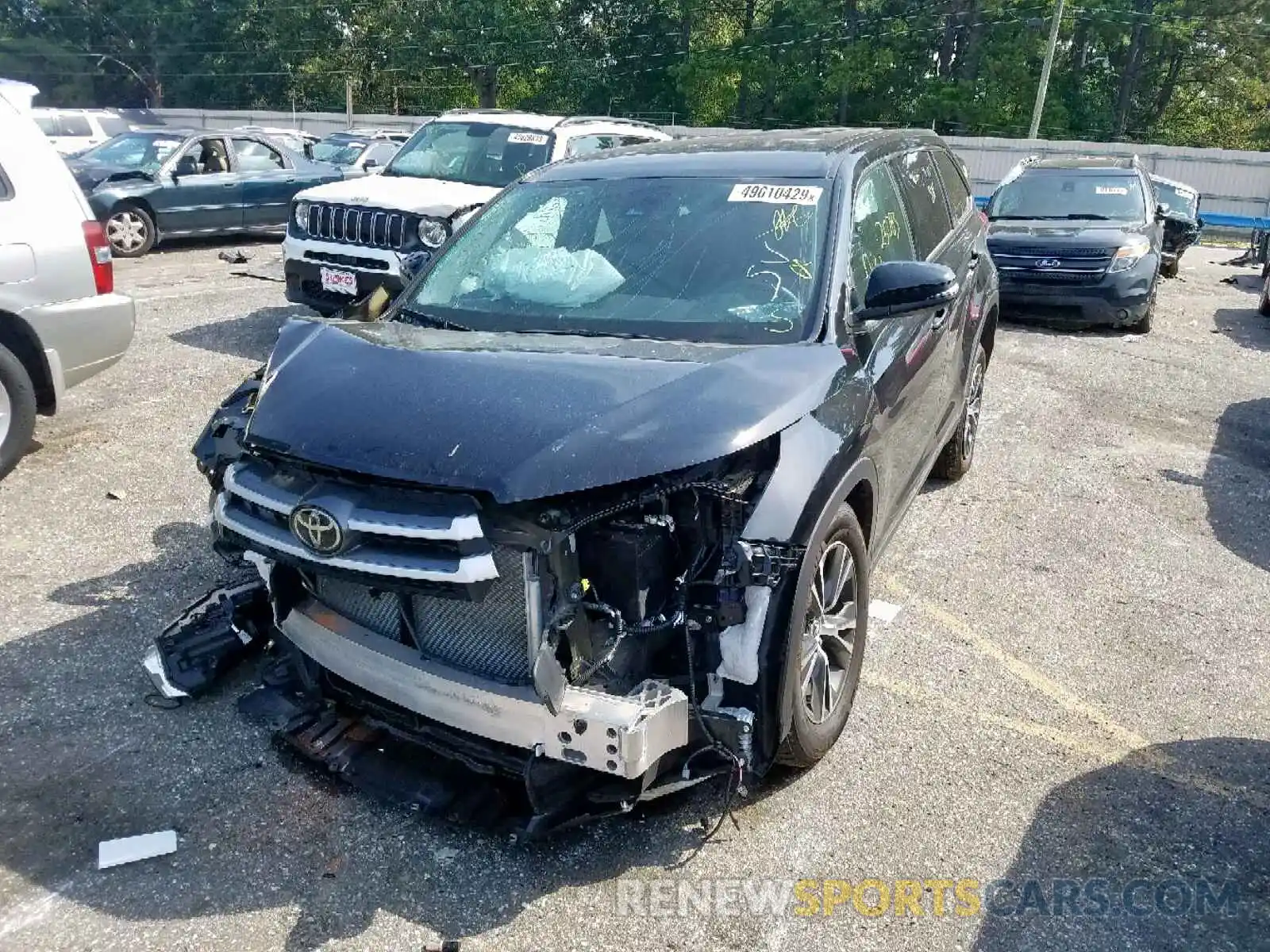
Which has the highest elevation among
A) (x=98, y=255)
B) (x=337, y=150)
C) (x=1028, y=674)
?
(x=98, y=255)

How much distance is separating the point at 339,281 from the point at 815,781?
20.9ft

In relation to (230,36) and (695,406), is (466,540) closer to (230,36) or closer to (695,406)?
(695,406)

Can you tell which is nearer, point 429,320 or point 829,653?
point 829,653

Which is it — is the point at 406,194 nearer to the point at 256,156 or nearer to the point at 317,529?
the point at 317,529

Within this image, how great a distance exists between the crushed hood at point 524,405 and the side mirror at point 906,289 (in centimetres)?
32

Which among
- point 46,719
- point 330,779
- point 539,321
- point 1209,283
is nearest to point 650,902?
point 330,779

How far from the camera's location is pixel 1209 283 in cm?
1602

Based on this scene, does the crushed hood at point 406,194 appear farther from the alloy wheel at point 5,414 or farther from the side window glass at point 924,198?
the side window glass at point 924,198

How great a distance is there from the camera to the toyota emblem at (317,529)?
2729 mm

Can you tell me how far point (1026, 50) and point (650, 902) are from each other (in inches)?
1707

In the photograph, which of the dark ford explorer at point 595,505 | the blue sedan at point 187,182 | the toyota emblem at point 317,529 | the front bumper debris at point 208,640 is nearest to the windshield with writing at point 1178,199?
the blue sedan at point 187,182

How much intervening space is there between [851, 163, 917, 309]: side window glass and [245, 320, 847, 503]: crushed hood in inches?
21.3

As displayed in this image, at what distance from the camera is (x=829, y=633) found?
3.38m

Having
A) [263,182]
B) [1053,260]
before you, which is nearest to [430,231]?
[1053,260]
